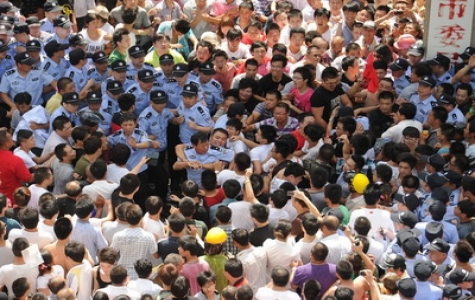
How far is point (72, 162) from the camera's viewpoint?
1151 centimetres

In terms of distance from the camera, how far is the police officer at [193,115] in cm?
1238

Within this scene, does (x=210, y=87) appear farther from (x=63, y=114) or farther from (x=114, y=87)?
(x=63, y=114)

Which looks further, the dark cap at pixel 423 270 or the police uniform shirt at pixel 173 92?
the police uniform shirt at pixel 173 92

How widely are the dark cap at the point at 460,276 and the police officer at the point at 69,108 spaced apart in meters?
5.03

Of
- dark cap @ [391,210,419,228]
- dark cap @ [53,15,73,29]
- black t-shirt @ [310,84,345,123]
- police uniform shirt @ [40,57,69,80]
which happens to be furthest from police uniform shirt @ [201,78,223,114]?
dark cap @ [391,210,419,228]

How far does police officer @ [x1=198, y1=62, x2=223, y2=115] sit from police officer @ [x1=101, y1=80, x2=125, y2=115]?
3.46 ft

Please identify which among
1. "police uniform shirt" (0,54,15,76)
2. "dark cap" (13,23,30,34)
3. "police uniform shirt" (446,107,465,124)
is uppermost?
"dark cap" (13,23,30,34)

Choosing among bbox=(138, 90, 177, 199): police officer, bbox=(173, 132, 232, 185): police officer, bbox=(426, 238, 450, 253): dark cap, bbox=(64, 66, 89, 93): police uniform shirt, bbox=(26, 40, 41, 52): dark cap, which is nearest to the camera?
bbox=(426, 238, 450, 253): dark cap

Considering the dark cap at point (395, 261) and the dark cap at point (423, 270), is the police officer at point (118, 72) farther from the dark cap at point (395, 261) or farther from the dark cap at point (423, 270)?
the dark cap at point (423, 270)

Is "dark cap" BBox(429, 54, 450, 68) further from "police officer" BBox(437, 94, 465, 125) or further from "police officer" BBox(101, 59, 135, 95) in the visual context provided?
"police officer" BBox(101, 59, 135, 95)

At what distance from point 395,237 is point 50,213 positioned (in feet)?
10.6

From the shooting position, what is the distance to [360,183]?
1077 centimetres

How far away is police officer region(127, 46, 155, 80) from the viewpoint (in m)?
13.0

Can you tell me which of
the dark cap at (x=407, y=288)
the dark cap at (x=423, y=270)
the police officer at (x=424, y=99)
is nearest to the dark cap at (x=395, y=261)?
the dark cap at (x=423, y=270)
